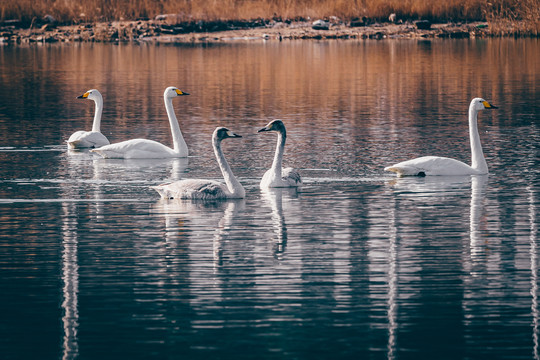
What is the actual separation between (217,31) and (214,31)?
15 cm

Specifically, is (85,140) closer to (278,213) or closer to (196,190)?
(196,190)

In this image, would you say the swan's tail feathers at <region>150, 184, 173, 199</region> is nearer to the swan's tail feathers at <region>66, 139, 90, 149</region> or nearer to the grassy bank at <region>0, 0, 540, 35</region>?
the swan's tail feathers at <region>66, 139, 90, 149</region>

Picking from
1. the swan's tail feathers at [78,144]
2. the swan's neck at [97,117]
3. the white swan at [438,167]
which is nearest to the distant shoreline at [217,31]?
the swan's neck at [97,117]

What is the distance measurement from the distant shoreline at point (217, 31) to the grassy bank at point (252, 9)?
1.29 ft

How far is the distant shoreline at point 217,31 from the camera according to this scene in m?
51.9

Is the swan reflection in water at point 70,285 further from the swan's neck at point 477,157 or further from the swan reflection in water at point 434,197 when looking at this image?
the swan's neck at point 477,157

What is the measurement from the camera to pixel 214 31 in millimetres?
55531

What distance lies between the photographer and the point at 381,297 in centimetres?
953

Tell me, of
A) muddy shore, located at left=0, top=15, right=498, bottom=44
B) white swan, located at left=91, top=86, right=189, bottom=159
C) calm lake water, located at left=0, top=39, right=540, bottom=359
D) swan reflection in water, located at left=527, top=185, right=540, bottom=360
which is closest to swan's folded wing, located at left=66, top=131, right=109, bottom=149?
calm lake water, located at left=0, top=39, right=540, bottom=359

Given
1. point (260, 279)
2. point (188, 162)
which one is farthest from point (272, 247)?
point (188, 162)

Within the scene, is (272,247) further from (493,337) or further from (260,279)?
(493,337)

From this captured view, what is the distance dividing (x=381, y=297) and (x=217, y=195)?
5.07 m

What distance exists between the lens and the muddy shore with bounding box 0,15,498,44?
51906 mm

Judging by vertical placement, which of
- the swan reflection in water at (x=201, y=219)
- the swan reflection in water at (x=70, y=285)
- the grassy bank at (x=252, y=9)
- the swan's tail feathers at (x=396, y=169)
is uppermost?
the grassy bank at (x=252, y=9)
